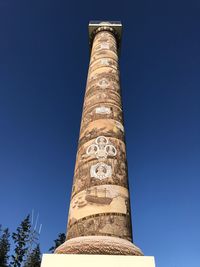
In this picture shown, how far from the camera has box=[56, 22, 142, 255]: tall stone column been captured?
3545 mm

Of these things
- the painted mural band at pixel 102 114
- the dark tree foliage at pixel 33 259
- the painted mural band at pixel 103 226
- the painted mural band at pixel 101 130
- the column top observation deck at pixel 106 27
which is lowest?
the painted mural band at pixel 103 226

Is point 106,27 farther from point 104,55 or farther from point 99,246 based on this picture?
point 99,246

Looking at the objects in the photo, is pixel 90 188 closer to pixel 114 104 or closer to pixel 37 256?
pixel 114 104

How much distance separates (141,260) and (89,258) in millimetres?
585

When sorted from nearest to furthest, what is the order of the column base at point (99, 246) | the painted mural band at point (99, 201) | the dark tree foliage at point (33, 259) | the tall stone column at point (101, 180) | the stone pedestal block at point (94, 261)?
the stone pedestal block at point (94, 261)
the column base at point (99, 246)
the tall stone column at point (101, 180)
the painted mural band at point (99, 201)
the dark tree foliage at point (33, 259)

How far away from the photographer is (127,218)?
4.14 metres

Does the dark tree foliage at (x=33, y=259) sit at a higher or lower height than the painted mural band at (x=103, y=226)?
higher

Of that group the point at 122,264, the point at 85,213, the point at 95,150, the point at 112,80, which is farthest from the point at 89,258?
the point at 112,80

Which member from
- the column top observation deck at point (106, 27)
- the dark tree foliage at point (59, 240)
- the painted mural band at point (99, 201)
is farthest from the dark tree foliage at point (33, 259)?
the painted mural band at point (99, 201)

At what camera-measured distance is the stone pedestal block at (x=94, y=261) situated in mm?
3066

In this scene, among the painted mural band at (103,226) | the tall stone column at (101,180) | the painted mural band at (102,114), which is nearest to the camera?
the tall stone column at (101,180)

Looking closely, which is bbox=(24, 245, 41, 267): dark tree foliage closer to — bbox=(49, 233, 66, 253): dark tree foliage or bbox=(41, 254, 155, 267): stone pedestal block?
bbox=(49, 233, 66, 253): dark tree foliage

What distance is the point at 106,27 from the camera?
337 inches

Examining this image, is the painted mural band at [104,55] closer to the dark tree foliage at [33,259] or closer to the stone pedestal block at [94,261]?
the stone pedestal block at [94,261]
